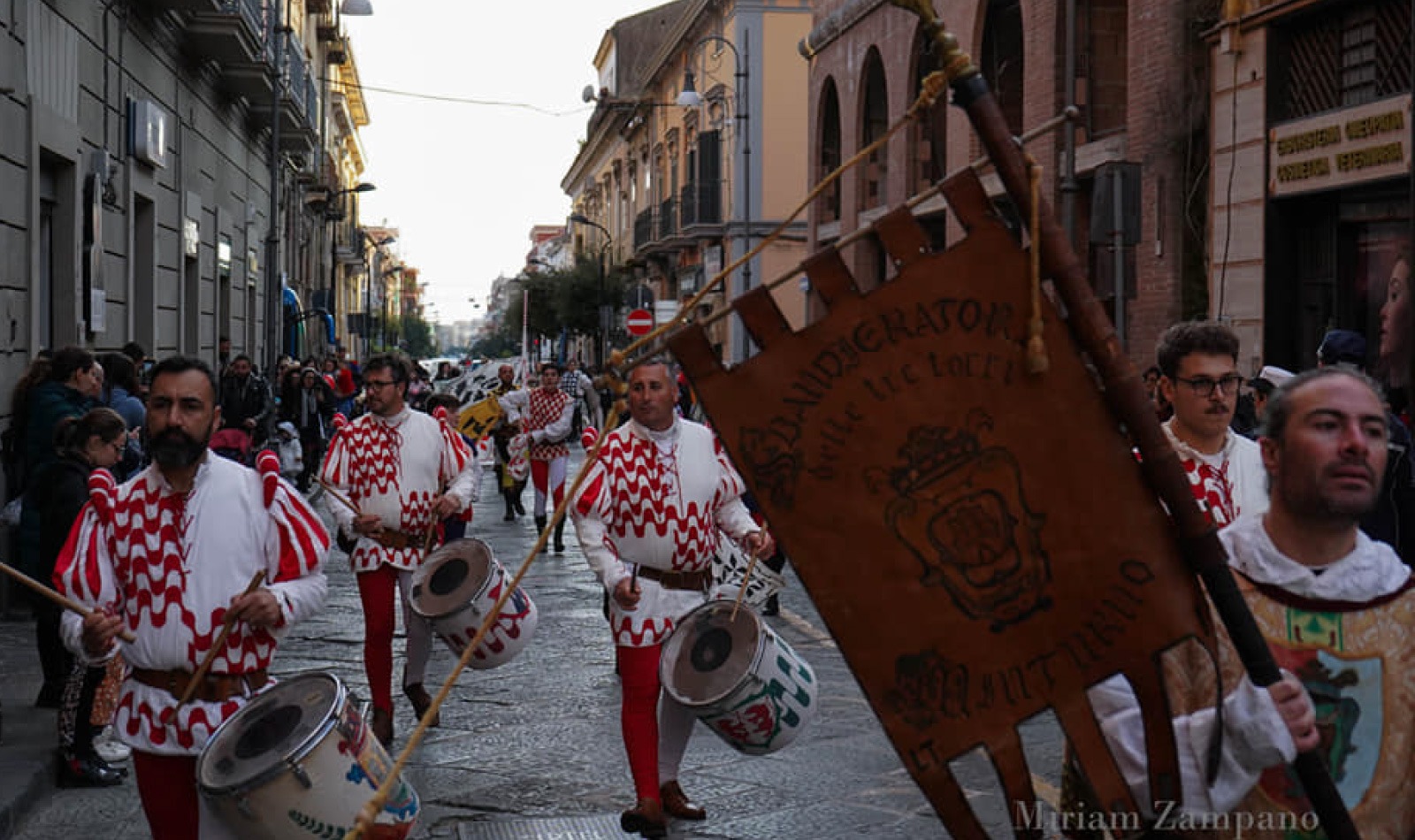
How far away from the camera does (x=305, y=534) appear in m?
4.50

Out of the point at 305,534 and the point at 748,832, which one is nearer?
the point at 305,534

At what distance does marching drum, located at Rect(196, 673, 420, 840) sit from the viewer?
3801 mm

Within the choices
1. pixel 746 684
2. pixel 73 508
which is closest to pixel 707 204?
pixel 73 508

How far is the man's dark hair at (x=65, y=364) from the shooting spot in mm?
9570

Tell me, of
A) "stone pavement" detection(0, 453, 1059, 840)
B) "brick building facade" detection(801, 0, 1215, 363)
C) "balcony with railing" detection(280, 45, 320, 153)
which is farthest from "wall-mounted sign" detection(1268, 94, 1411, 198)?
"balcony with railing" detection(280, 45, 320, 153)

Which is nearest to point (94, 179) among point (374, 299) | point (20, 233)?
point (20, 233)

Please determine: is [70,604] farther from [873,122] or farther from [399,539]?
[873,122]

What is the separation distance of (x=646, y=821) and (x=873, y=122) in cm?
2441

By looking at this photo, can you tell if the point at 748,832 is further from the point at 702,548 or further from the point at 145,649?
the point at 145,649

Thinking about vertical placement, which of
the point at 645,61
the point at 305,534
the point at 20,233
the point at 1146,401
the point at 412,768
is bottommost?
the point at 412,768

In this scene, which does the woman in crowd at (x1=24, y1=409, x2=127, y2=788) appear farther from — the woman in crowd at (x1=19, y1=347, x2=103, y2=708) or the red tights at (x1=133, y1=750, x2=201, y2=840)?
the red tights at (x1=133, y1=750, x2=201, y2=840)

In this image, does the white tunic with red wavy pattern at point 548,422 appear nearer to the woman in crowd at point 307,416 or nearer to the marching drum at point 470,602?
the woman in crowd at point 307,416

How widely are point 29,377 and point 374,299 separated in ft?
397

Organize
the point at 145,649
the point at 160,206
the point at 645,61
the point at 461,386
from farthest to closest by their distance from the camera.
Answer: the point at 645,61 < the point at 461,386 < the point at 160,206 < the point at 145,649
